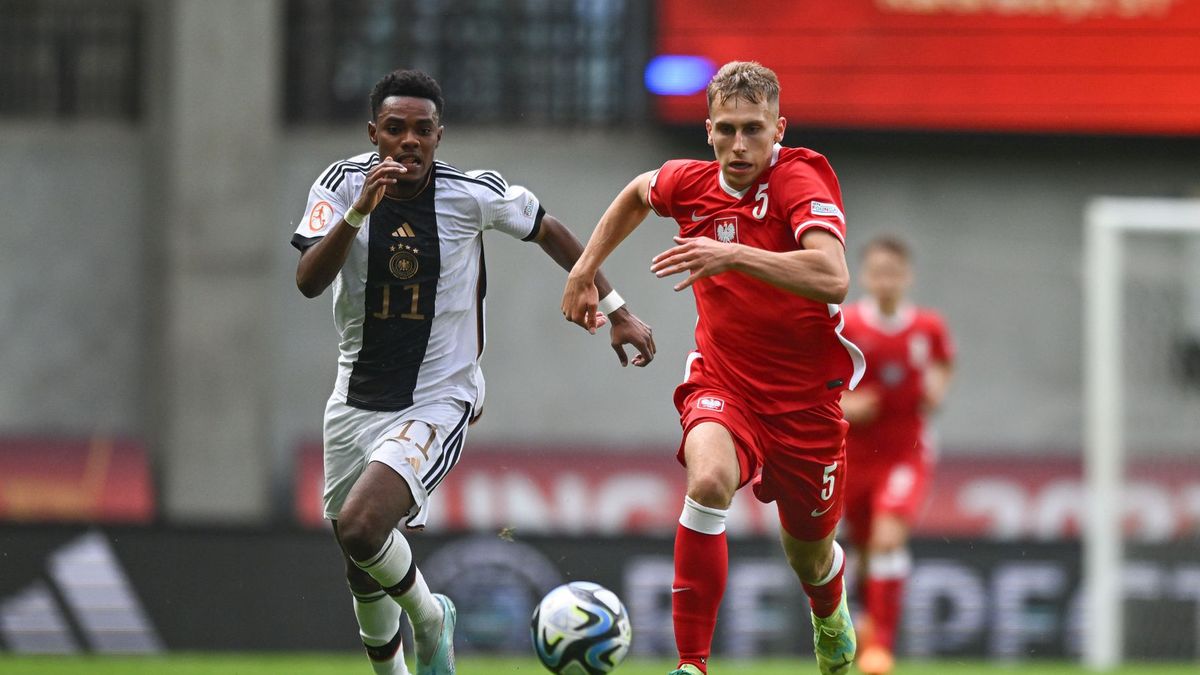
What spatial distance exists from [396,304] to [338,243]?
539mm

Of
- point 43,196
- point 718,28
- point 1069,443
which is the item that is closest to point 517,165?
point 718,28

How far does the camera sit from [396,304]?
20.3ft

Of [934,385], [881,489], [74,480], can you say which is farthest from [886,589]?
[74,480]

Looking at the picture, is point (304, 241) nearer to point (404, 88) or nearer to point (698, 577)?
point (404, 88)

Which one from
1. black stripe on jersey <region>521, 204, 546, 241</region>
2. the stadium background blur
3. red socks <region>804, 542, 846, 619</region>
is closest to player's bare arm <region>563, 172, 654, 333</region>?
black stripe on jersey <region>521, 204, 546, 241</region>

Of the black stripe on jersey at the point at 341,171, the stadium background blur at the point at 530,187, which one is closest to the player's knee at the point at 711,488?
the black stripe on jersey at the point at 341,171

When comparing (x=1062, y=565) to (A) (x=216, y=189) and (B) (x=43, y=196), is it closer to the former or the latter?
(A) (x=216, y=189)

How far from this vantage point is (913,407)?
9281 millimetres

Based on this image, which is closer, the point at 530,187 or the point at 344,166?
the point at 344,166

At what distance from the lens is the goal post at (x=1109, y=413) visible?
32.4ft

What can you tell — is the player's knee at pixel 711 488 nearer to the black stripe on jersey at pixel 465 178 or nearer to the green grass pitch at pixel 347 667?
the black stripe on jersey at pixel 465 178

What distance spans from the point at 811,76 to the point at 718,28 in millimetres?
808

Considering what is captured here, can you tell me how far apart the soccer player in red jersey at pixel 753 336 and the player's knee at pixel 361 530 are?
99 centimetres

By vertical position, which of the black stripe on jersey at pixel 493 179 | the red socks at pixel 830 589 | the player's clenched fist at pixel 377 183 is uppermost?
the black stripe on jersey at pixel 493 179
